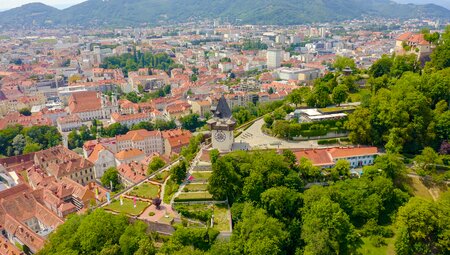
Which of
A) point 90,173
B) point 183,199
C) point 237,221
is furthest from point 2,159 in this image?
point 237,221

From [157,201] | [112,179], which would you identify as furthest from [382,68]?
[112,179]

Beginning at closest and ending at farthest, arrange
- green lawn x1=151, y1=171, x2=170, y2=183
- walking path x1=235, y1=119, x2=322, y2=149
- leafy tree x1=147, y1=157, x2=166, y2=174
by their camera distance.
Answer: green lawn x1=151, y1=171, x2=170, y2=183 < walking path x1=235, y1=119, x2=322, y2=149 < leafy tree x1=147, y1=157, x2=166, y2=174

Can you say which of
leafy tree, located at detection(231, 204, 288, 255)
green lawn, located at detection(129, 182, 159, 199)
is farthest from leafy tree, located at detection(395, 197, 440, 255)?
green lawn, located at detection(129, 182, 159, 199)

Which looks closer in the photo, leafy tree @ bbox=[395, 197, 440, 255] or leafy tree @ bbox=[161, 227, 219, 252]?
leafy tree @ bbox=[161, 227, 219, 252]

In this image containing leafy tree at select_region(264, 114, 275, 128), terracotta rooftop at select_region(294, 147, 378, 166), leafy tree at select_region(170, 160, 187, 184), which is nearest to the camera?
leafy tree at select_region(170, 160, 187, 184)

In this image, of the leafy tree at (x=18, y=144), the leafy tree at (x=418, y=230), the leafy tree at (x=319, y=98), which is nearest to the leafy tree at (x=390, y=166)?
the leafy tree at (x=418, y=230)

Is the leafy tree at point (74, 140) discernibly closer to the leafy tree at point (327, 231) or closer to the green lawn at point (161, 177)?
the green lawn at point (161, 177)

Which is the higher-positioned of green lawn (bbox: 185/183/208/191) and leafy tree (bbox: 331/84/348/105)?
leafy tree (bbox: 331/84/348/105)

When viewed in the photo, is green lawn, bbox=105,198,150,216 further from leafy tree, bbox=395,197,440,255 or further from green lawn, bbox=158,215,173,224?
leafy tree, bbox=395,197,440,255
